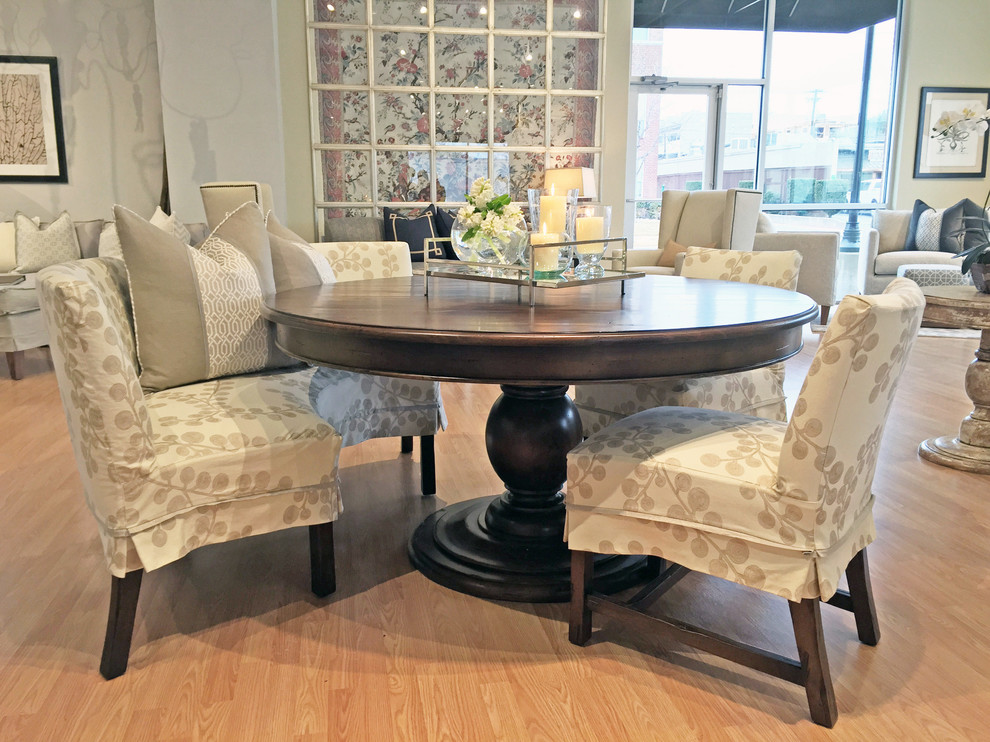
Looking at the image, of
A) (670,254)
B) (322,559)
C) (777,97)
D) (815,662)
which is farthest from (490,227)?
(777,97)

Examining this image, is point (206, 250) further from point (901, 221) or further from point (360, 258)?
point (901, 221)

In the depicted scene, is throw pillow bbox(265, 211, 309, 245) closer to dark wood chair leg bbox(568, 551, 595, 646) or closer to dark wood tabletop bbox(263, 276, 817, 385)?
dark wood tabletop bbox(263, 276, 817, 385)

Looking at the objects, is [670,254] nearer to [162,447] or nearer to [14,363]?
[14,363]

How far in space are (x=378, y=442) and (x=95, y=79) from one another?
419 cm

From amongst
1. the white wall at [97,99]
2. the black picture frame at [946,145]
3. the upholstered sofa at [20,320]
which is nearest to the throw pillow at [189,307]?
the upholstered sofa at [20,320]

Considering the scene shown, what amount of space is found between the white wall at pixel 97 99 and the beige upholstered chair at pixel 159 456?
4468 millimetres

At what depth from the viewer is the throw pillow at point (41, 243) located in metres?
5.34

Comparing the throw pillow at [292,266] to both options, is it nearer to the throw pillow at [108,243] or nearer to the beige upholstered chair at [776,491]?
the beige upholstered chair at [776,491]

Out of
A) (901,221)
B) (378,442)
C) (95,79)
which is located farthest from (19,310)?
(901,221)

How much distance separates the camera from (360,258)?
273 centimetres

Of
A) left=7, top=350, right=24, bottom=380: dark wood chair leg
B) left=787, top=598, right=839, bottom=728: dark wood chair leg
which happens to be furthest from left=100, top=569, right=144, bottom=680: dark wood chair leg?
left=7, top=350, right=24, bottom=380: dark wood chair leg

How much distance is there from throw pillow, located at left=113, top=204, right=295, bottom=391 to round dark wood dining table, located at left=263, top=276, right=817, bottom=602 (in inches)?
6.0

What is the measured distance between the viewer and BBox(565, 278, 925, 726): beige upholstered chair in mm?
1334

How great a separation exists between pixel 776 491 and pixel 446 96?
5141 mm
